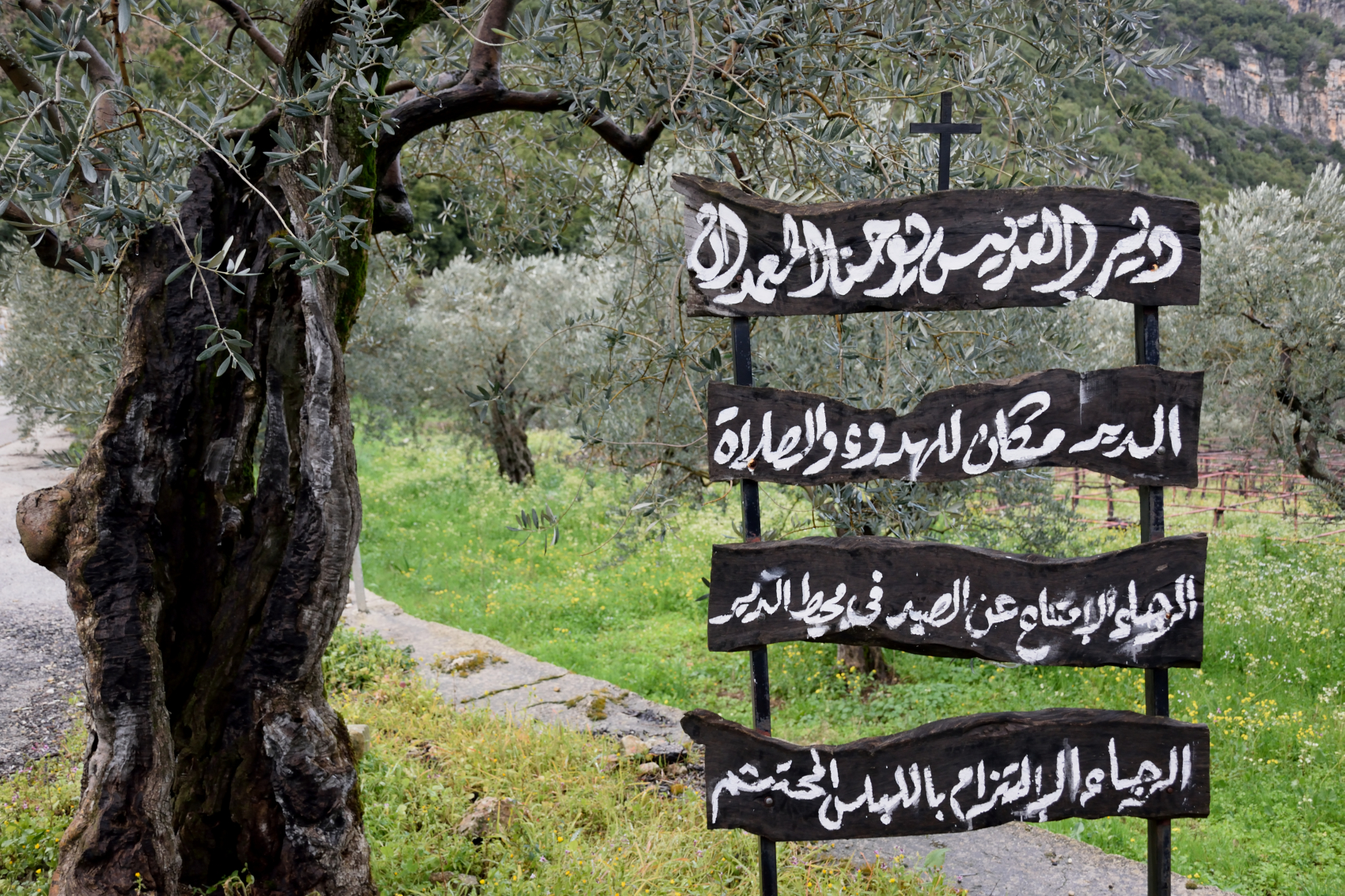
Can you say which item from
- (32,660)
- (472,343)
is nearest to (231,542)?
(32,660)

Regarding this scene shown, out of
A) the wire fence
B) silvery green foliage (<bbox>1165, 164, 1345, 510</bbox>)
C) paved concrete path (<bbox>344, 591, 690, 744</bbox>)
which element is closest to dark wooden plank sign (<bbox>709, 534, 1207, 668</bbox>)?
paved concrete path (<bbox>344, 591, 690, 744</bbox>)

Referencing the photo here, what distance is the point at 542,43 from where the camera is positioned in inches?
163

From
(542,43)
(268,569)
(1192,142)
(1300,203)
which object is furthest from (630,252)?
(1192,142)

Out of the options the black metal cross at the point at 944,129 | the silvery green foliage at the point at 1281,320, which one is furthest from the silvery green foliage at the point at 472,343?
the black metal cross at the point at 944,129

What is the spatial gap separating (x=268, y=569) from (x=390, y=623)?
19.0 feet

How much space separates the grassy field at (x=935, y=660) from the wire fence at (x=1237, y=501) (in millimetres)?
679

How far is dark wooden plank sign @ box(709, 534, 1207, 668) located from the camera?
3.24 meters

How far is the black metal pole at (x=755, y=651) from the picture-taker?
337 cm

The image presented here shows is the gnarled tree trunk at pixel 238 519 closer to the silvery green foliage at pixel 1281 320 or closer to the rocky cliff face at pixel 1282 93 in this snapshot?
the silvery green foliage at pixel 1281 320

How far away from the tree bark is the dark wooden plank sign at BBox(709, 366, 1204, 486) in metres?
2.00

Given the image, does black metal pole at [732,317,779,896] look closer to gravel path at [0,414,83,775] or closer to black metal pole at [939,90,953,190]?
black metal pole at [939,90,953,190]

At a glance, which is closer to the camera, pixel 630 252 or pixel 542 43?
pixel 542 43

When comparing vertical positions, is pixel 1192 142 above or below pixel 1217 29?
below

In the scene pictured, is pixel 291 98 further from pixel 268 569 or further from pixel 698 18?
pixel 268 569
